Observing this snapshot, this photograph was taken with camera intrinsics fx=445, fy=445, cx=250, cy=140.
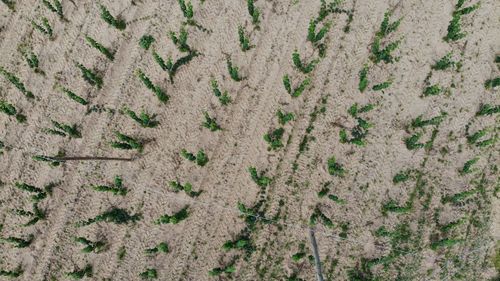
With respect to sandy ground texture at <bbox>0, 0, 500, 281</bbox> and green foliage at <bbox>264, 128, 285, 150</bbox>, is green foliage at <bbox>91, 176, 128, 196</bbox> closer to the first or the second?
sandy ground texture at <bbox>0, 0, 500, 281</bbox>

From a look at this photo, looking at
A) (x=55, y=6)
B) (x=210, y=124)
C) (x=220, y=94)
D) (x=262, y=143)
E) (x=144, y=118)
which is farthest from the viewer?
(x=55, y=6)

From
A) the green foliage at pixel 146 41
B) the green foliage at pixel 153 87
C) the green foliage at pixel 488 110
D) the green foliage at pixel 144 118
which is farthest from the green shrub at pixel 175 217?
the green foliage at pixel 488 110

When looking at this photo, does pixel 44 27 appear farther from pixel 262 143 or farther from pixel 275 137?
pixel 275 137

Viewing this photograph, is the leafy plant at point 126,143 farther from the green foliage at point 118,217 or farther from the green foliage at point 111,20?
the green foliage at point 111,20

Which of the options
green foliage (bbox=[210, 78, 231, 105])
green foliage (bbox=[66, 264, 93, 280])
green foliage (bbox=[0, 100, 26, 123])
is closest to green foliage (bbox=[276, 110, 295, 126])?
green foliage (bbox=[210, 78, 231, 105])

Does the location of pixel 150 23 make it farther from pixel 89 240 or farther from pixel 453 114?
pixel 453 114

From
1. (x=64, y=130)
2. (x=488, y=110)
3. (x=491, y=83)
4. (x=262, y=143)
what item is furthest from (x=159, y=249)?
(x=491, y=83)
